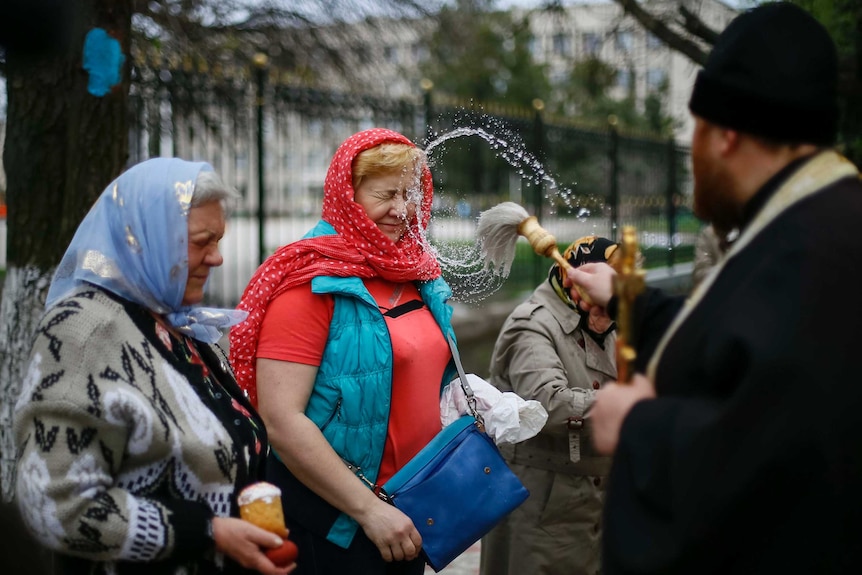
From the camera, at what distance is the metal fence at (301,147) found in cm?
652

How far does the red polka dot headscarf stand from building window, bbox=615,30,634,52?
5831 millimetres

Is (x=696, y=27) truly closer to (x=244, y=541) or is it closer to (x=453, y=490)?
(x=453, y=490)

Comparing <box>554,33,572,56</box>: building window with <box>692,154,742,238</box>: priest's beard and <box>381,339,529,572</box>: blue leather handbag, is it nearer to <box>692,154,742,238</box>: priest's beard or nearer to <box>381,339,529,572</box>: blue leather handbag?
<box>381,339,529,572</box>: blue leather handbag

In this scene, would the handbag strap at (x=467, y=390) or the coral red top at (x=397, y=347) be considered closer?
the coral red top at (x=397, y=347)

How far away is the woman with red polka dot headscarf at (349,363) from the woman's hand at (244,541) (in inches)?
23.2

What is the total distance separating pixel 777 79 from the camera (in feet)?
5.28

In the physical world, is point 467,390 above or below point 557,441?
above

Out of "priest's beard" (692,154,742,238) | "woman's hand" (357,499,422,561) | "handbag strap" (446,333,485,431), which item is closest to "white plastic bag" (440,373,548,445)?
"handbag strap" (446,333,485,431)

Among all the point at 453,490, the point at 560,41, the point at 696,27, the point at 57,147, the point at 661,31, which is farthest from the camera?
the point at 560,41

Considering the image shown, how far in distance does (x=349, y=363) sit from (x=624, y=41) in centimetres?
687

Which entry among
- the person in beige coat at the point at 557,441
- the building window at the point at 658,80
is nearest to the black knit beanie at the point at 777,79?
the person in beige coat at the point at 557,441

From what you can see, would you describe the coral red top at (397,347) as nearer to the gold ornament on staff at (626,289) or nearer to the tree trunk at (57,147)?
the gold ornament on staff at (626,289)

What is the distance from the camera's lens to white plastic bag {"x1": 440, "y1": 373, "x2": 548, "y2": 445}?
297 centimetres

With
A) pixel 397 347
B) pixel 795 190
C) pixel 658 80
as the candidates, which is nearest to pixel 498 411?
pixel 397 347
